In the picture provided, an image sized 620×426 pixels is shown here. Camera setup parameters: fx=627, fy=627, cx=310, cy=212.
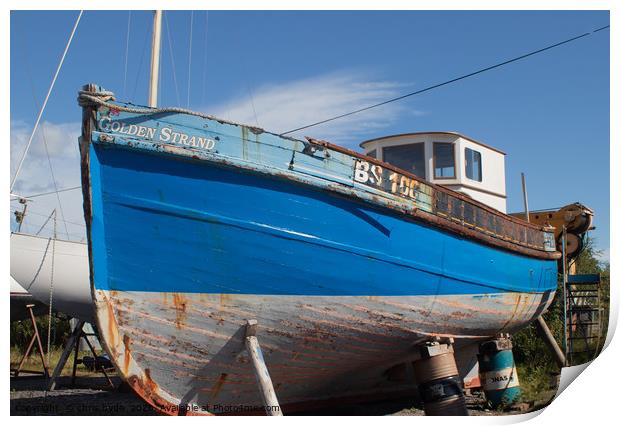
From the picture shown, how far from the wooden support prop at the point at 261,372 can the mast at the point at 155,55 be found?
350cm

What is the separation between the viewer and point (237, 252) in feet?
17.5

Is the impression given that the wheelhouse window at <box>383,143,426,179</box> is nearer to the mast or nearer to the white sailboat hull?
the mast

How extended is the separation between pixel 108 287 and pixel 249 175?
4.88ft

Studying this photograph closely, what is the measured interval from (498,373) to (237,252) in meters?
4.41

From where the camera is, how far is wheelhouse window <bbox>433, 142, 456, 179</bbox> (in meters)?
8.58

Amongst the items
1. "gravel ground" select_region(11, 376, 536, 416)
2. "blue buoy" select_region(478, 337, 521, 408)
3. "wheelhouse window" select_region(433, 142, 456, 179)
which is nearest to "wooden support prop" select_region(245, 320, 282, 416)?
"gravel ground" select_region(11, 376, 536, 416)

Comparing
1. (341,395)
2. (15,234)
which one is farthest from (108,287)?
(15,234)

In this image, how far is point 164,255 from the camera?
5.23 metres

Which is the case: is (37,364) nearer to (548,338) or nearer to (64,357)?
(64,357)

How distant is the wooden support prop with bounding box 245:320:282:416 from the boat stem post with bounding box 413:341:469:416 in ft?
6.32

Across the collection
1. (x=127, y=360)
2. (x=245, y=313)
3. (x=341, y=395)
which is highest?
(x=245, y=313)

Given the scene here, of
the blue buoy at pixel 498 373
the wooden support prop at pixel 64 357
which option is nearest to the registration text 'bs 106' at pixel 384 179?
the blue buoy at pixel 498 373

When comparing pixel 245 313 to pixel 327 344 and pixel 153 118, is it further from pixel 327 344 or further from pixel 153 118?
pixel 153 118
